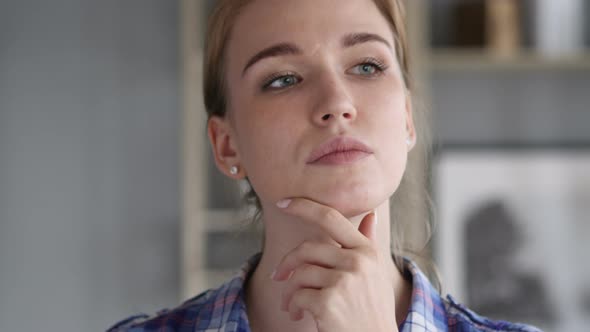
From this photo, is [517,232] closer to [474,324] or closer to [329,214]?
[474,324]

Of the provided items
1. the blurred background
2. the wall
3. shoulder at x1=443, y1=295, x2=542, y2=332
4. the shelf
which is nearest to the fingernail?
shoulder at x1=443, y1=295, x2=542, y2=332

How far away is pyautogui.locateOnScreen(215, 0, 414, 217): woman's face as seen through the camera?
1006mm

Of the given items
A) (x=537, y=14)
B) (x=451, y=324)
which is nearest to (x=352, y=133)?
(x=451, y=324)

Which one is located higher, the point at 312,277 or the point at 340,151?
the point at 340,151

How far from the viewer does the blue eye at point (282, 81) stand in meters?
1.09

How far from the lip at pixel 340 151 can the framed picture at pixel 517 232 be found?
1.75 m

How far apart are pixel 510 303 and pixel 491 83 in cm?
88

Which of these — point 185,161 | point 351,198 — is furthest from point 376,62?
point 185,161

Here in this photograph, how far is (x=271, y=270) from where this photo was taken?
118 centimetres

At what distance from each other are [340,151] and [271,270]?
0.29 metres

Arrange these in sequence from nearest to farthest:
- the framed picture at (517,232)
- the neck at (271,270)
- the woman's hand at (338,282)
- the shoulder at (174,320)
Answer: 1. the woman's hand at (338,282)
2. the neck at (271,270)
3. the shoulder at (174,320)
4. the framed picture at (517,232)

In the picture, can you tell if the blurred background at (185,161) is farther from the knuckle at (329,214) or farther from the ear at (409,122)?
the knuckle at (329,214)

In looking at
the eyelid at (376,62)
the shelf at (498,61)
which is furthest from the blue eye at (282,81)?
the shelf at (498,61)

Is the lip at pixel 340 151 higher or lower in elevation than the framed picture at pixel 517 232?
higher
